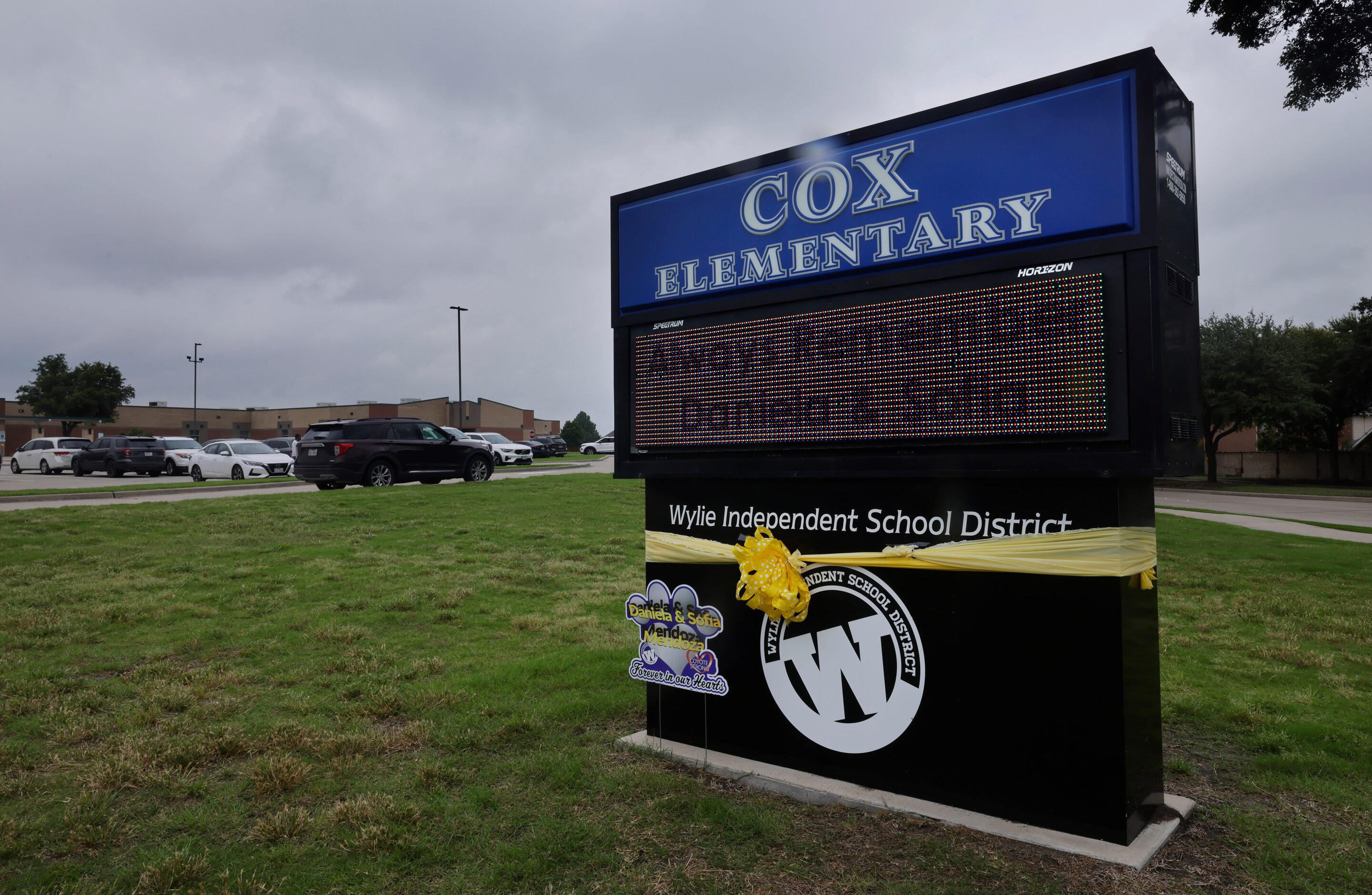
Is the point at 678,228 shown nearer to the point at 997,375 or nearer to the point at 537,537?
the point at 997,375

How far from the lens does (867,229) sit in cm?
381

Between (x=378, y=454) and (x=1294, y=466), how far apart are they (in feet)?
149

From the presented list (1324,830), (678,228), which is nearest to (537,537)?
(678,228)

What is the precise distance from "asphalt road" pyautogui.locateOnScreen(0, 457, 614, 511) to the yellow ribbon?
5481 millimetres

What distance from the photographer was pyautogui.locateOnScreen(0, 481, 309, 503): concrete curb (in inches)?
679

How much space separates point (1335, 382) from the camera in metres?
39.0

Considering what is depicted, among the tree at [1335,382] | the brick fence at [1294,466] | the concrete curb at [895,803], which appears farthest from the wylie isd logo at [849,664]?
the brick fence at [1294,466]

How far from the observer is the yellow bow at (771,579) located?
12.7 ft

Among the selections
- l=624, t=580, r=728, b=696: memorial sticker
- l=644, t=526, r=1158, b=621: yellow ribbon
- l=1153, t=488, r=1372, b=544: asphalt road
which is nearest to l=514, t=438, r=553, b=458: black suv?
l=1153, t=488, r=1372, b=544: asphalt road

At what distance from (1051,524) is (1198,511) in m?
20.9

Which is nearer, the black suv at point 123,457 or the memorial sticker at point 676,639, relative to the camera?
the memorial sticker at point 676,639

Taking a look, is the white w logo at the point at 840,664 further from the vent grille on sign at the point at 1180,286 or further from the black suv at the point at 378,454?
the black suv at the point at 378,454

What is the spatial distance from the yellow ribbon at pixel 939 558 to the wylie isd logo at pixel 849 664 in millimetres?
93

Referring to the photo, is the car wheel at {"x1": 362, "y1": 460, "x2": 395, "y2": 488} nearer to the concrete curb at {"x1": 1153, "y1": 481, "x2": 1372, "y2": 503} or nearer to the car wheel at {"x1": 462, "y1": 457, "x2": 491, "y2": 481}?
the car wheel at {"x1": 462, "y1": 457, "x2": 491, "y2": 481}
